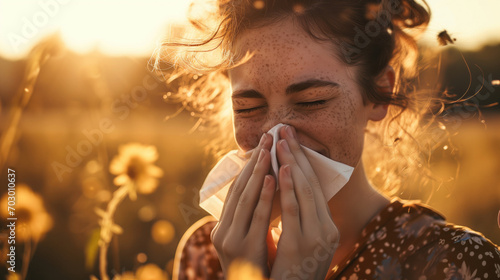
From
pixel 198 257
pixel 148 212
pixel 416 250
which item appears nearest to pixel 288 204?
pixel 416 250

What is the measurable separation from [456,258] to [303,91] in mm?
761

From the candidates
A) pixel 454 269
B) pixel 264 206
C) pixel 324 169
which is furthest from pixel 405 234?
pixel 264 206

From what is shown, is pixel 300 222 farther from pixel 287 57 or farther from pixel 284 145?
pixel 287 57

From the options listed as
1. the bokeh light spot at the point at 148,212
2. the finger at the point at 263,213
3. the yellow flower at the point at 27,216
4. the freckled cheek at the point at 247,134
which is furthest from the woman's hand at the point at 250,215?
the bokeh light spot at the point at 148,212

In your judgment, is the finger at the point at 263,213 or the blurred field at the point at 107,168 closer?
the finger at the point at 263,213

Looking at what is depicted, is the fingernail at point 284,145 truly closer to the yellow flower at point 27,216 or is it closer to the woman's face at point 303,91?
the woman's face at point 303,91

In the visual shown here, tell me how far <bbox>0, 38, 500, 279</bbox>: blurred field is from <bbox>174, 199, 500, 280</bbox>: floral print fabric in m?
0.29

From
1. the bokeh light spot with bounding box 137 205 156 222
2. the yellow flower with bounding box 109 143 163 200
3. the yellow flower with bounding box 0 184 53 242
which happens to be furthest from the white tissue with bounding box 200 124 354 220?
the bokeh light spot with bounding box 137 205 156 222

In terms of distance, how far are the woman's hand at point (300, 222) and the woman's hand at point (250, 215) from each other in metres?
0.06

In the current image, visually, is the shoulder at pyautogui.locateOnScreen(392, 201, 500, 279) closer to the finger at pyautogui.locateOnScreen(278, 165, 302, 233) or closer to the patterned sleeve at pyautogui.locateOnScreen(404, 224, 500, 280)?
the patterned sleeve at pyautogui.locateOnScreen(404, 224, 500, 280)

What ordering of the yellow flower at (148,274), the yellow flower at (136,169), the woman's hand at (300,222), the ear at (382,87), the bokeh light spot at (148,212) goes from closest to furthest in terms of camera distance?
the woman's hand at (300,222)
the yellow flower at (148,274)
the ear at (382,87)
the yellow flower at (136,169)
the bokeh light spot at (148,212)

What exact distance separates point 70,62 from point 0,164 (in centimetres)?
118

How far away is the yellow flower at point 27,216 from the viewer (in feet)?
5.69

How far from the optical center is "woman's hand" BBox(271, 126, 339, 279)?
1.43 m
